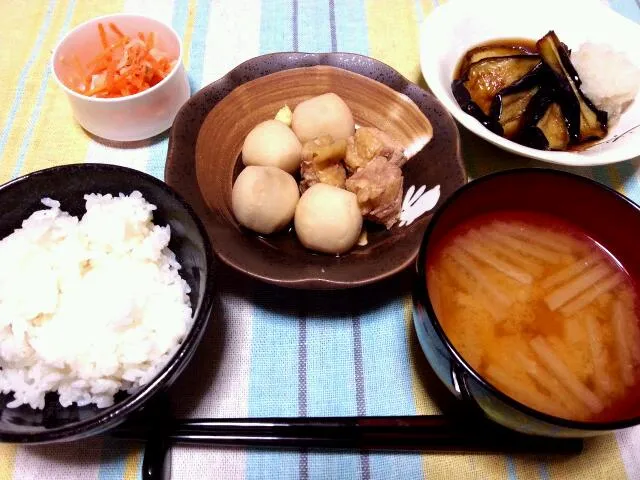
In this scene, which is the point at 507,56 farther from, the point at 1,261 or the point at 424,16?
the point at 1,261

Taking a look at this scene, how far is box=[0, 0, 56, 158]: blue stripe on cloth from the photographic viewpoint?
1588 mm

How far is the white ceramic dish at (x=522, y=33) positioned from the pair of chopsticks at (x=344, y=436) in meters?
0.69

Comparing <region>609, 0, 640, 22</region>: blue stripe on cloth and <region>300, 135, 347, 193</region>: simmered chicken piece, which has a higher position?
<region>609, 0, 640, 22</region>: blue stripe on cloth

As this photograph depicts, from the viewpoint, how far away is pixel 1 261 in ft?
3.43

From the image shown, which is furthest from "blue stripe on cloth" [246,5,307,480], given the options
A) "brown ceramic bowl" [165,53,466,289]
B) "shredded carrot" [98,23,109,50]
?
"shredded carrot" [98,23,109,50]

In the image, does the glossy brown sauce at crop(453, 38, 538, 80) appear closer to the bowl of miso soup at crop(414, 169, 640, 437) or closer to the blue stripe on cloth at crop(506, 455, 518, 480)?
the bowl of miso soup at crop(414, 169, 640, 437)

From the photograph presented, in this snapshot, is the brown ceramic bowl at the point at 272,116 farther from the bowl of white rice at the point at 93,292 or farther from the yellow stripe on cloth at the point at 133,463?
the yellow stripe on cloth at the point at 133,463

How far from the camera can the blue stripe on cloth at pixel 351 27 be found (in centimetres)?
185

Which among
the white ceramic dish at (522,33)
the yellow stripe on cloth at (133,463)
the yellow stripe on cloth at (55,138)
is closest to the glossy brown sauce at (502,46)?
the white ceramic dish at (522,33)

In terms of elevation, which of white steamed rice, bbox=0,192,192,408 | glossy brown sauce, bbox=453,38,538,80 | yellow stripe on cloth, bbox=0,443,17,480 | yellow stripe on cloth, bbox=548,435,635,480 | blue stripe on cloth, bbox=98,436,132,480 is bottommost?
Result: yellow stripe on cloth, bbox=0,443,17,480

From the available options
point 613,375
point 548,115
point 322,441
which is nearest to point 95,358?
point 322,441

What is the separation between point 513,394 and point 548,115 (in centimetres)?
90

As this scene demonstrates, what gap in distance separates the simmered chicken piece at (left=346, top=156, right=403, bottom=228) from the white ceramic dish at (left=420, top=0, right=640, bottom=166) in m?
0.24

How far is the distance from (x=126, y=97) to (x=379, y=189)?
0.74m
